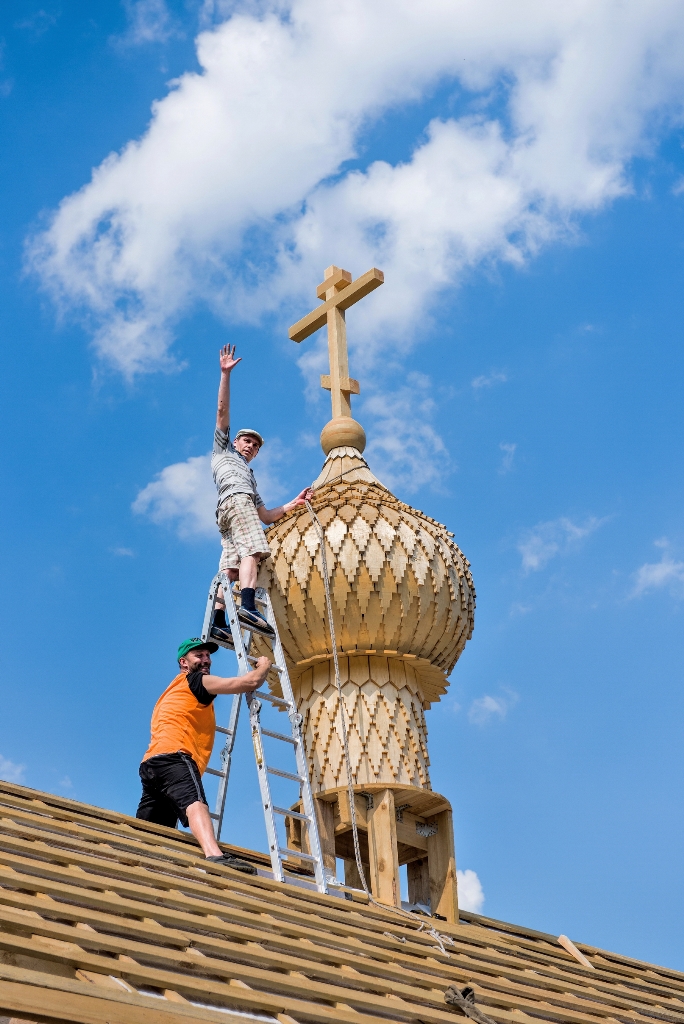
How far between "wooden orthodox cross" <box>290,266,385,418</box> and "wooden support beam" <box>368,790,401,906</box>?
3613mm

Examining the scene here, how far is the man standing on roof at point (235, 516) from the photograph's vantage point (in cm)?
942

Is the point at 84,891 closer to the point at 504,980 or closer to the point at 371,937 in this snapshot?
the point at 371,937

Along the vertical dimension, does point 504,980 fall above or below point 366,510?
below

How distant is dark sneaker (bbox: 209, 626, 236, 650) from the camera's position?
922 cm

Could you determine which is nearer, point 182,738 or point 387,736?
point 182,738

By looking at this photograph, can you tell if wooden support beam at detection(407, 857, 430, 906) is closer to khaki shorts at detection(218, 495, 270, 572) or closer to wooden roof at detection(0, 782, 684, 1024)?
wooden roof at detection(0, 782, 684, 1024)

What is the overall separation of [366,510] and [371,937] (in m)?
3.91

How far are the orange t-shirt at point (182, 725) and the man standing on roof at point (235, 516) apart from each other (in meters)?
0.87

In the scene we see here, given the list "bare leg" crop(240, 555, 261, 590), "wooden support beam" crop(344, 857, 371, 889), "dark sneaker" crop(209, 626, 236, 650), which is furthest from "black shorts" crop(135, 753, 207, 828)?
"wooden support beam" crop(344, 857, 371, 889)

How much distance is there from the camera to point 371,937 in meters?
7.14

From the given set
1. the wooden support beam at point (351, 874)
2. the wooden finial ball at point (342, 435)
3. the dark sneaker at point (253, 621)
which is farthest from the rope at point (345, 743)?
the wooden finial ball at point (342, 435)

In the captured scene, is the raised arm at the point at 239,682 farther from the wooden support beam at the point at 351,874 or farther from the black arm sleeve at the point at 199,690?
the wooden support beam at the point at 351,874

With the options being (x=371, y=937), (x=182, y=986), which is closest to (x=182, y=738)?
(x=371, y=937)

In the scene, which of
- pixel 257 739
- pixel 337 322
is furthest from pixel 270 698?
pixel 337 322
